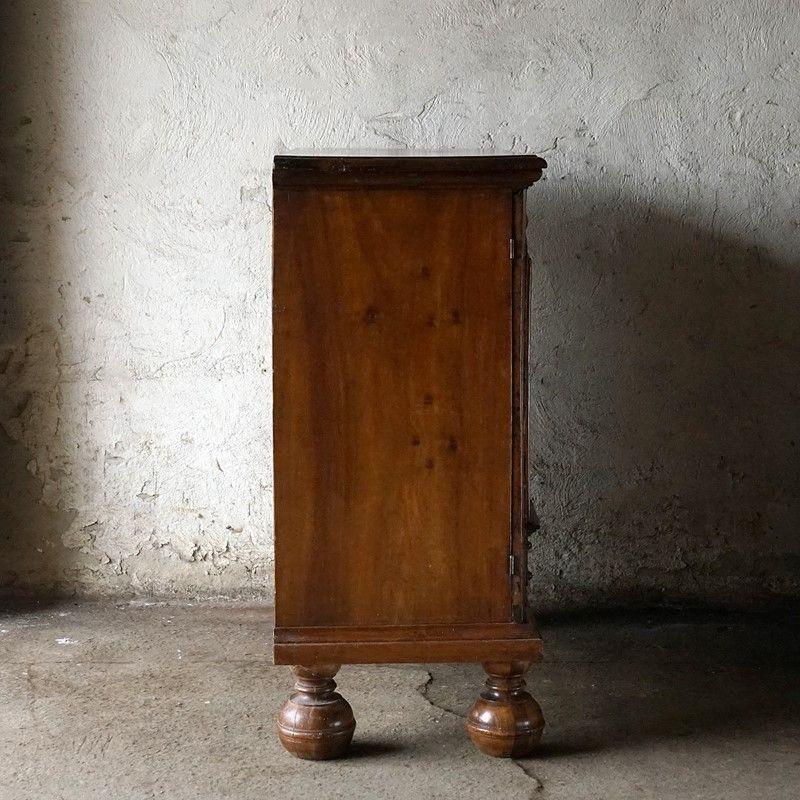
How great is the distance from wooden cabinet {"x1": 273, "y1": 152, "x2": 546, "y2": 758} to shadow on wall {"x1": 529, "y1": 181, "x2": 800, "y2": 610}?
89cm

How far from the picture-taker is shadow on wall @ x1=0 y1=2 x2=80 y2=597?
279 cm

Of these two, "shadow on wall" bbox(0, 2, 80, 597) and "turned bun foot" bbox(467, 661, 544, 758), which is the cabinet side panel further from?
"shadow on wall" bbox(0, 2, 80, 597)

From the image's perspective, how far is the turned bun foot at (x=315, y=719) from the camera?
6.34 ft

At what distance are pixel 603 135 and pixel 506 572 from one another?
1.42 metres

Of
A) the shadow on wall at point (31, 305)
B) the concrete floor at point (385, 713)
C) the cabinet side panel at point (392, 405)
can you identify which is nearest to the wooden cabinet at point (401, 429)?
the cabinet side panel at point (392, 405)

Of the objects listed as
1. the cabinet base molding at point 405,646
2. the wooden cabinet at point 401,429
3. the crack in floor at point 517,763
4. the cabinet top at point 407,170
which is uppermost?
the cabinet top at point 407,170

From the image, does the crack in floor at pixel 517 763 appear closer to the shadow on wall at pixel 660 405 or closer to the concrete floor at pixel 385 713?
the concrete floor at pixel 385 713

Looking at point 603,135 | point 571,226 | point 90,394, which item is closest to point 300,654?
point 90,394

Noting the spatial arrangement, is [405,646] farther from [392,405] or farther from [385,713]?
[392,405]

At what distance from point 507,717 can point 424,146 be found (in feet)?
5.28

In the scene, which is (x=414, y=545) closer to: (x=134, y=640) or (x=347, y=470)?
(x=347, y=470)

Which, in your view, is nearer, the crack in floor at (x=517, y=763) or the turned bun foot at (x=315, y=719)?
the crack in floor at (x=517, y=763)

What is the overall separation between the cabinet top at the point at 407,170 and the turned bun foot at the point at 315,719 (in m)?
0.98

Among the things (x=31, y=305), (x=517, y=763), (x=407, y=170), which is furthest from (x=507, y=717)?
(x=31, y=305)
